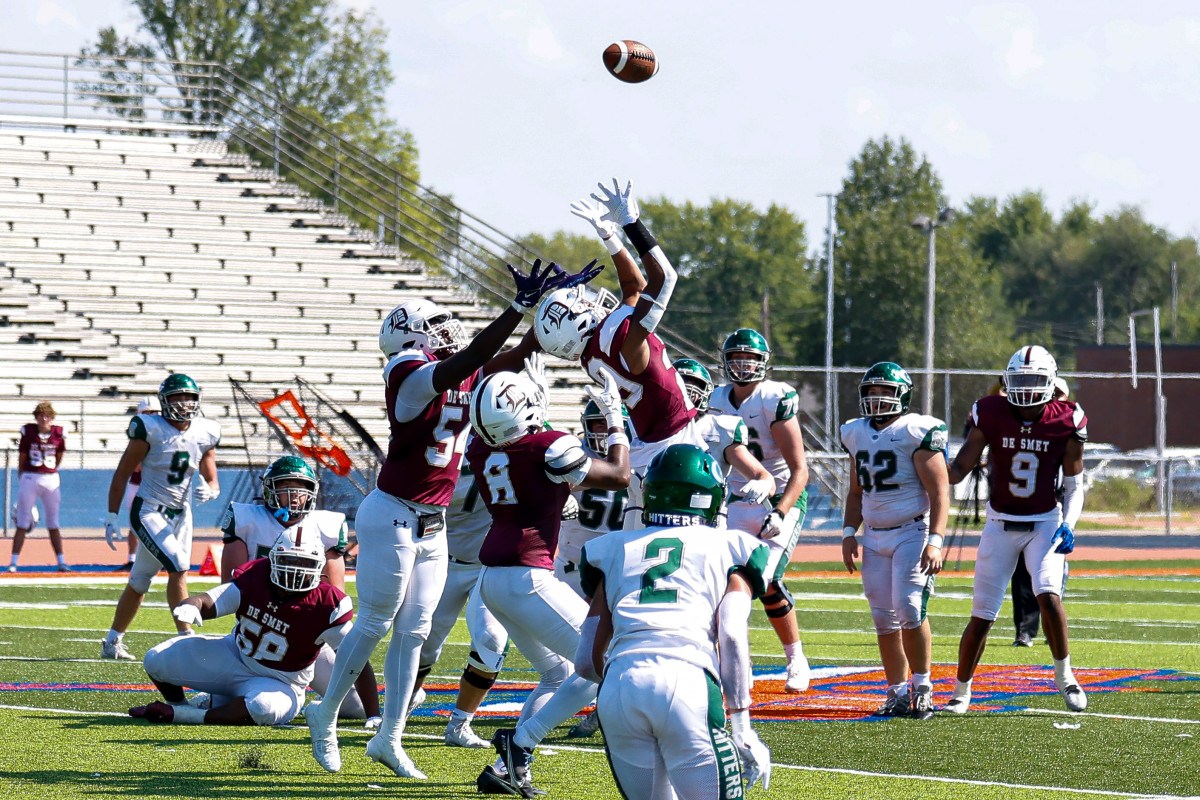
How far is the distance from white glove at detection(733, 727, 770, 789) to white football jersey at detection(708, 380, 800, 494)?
383 centimetres

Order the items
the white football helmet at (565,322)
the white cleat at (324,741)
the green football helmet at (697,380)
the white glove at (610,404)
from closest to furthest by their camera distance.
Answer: the white glove at (610,404) < the white cleat at (324,741) < the white football helmet at (565,322) < the green football helmet at (697,380)

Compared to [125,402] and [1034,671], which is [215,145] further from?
[1034,671]

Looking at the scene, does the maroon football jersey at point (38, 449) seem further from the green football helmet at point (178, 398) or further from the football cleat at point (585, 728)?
the football cleat at point (585, 728)

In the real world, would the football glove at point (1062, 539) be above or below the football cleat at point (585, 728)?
above

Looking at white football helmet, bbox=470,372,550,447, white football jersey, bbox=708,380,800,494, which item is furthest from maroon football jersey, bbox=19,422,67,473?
white football helmet, bbox=470,372,550,447

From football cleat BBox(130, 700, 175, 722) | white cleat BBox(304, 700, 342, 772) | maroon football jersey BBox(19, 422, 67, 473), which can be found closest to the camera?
white cleat BBox(304, 700, 342, 772)

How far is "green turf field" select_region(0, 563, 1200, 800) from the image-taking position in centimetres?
573

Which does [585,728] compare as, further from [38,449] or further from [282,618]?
[38,449]

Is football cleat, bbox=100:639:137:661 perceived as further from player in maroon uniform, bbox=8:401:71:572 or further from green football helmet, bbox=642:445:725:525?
player in maroon uniform, bbox=8:401:71:572

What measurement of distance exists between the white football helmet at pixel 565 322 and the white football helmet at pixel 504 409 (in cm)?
65

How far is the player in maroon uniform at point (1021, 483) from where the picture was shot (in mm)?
7738

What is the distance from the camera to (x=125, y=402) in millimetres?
22469

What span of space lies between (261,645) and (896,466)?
3.17 metres

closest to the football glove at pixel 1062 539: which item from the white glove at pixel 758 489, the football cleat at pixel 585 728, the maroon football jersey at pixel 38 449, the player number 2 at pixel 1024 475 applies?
the player number 2 at pixel 1024 475
